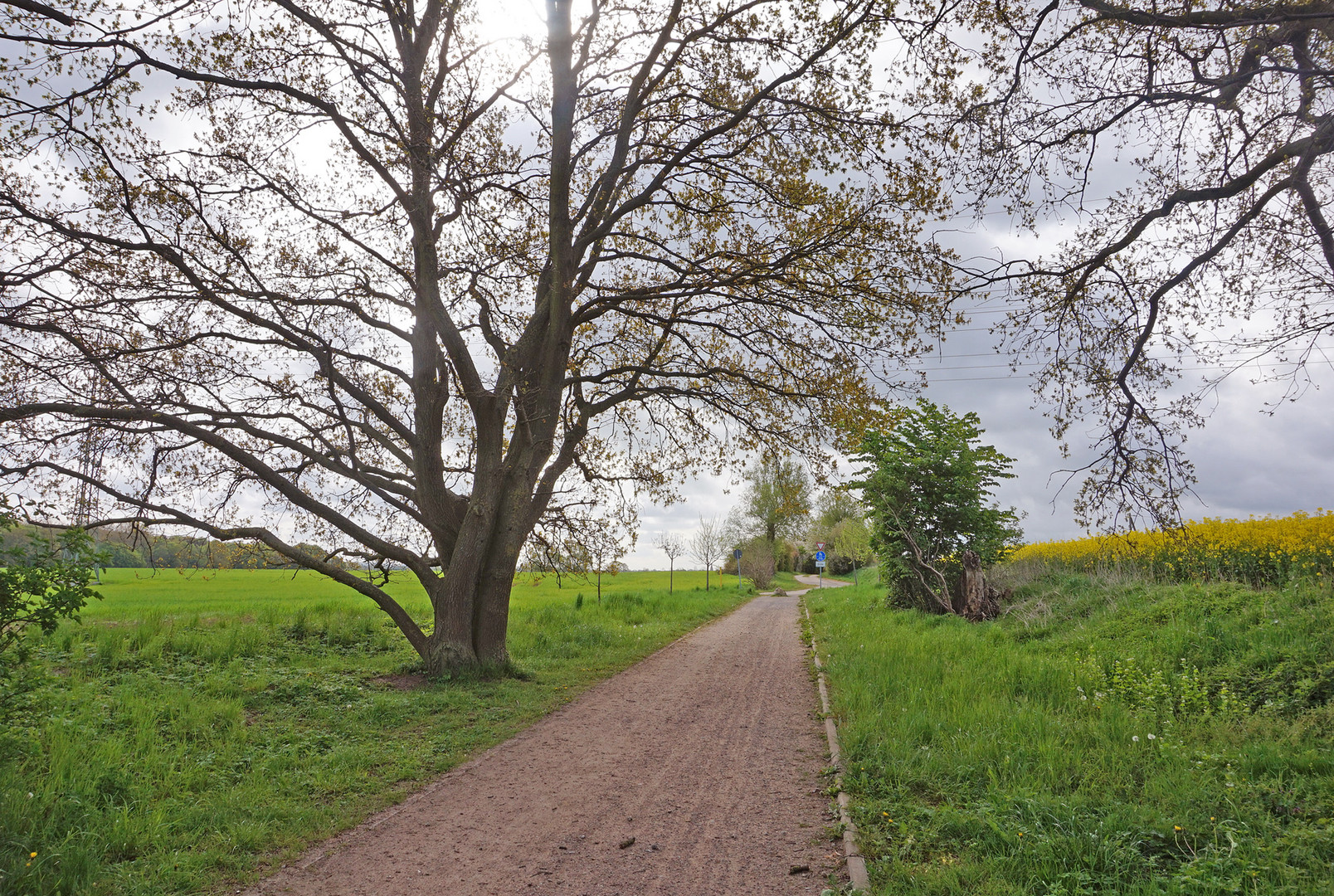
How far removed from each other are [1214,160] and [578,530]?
10.7 metres

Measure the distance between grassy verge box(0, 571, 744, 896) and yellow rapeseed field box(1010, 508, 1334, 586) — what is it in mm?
8492

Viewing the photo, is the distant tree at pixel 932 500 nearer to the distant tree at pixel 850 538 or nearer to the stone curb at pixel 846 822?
the stone curb at pixel 846 822

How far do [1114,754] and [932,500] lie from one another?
462 inches

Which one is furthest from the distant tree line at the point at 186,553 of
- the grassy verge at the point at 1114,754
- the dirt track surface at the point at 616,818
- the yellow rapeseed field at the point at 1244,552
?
the yellow rapeseed field at the point at 1244,552

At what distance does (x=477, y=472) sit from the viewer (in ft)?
37.8

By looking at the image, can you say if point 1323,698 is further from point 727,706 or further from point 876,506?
point 876,506

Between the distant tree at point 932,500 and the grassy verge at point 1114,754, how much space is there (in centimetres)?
578

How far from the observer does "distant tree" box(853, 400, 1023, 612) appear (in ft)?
53.2

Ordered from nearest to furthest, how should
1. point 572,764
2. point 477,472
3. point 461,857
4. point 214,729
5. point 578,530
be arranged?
point 461,857
point 572,764
point 214,729
point 477,472
point 578,530

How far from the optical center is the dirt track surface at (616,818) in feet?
14.2

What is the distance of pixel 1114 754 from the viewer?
5391 millimetres

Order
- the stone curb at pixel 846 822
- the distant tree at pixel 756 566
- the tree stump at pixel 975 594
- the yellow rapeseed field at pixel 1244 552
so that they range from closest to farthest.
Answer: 1. the stone curb at pixel 846 822
2. the yellow rapeseed field at pixel 1244 552
3. the tree stump at pixel 975 594
4. the distant tree at pixel 756 566

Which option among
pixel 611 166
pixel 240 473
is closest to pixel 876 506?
pixel 611 166

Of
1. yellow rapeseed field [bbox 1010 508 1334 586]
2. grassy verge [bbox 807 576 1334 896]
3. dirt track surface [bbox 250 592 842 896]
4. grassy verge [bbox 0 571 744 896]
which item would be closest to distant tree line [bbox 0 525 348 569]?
grassy verge [bbox 0 571 744 896]
